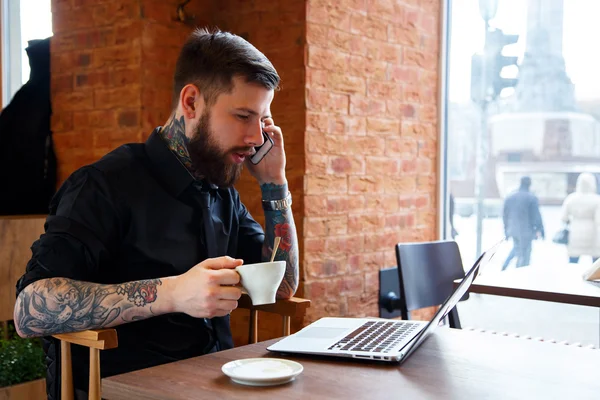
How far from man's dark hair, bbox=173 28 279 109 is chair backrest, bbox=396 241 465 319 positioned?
860 mm

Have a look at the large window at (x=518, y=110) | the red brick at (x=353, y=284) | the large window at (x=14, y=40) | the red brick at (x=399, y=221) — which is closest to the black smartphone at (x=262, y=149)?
the red brick at (x=353, y=284)

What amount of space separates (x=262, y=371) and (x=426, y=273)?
1369 millimetres

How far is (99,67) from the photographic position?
2.71 meters

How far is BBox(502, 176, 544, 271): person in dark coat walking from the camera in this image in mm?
3180

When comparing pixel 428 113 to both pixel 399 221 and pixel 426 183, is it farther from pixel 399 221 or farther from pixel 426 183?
pixel 399 221

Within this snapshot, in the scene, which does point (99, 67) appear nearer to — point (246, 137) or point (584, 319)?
point (246, 137)

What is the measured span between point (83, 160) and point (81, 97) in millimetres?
257

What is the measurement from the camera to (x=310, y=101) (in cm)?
264

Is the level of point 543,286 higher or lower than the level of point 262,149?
lower

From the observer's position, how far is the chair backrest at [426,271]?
223 centimetres

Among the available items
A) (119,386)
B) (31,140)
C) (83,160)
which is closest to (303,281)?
(83,160)

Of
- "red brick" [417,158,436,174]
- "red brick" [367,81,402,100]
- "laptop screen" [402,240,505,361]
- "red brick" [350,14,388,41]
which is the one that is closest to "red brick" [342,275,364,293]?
"red brick" [417,158,436,174]

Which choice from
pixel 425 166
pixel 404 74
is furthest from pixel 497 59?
pixel 425 166

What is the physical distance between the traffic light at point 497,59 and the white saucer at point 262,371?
8.05ft
